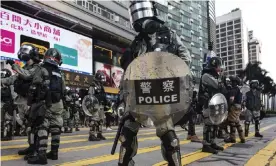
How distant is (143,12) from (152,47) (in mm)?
373

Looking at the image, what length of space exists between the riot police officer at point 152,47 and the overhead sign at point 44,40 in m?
18.2

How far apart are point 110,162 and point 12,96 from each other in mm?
5430

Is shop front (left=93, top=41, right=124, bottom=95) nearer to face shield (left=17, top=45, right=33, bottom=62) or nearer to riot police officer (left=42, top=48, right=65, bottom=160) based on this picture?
face shield (left=17, top=45, right=33, bottom=62)

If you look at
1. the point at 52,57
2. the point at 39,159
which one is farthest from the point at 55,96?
the point at 39,159

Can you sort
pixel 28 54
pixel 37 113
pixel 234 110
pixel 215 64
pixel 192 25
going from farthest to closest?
pixel 192 25
pixel 234 110
pixel 215 64
pixel 28 54
pixel 37 113

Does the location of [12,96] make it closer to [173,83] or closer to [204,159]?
[204,159]

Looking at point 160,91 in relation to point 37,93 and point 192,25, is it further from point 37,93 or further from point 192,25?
point 192,25

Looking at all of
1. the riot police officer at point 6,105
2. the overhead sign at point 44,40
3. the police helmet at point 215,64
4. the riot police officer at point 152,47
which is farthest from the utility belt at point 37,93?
the overhead sign at point 44,40

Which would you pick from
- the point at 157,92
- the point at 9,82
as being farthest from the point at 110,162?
the point at 9,82

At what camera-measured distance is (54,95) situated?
5199mm

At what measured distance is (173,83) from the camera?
2.93m

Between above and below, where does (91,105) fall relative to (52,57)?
below

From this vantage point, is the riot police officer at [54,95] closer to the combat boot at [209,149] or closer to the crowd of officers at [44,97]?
the crowd of officers at [44,97]

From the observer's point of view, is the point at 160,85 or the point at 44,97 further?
the point at 44,97
